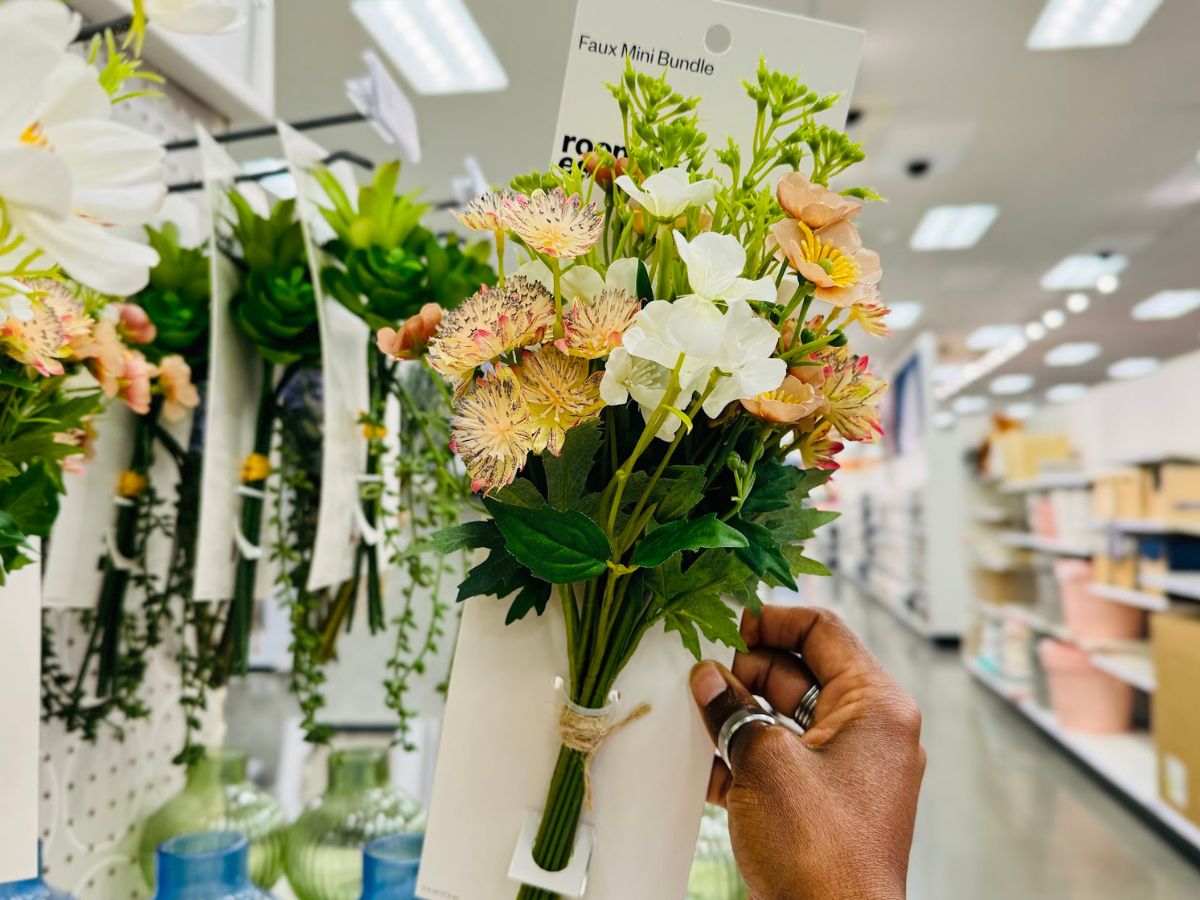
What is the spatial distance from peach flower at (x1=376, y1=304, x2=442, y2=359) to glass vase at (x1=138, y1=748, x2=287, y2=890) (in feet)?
2.47

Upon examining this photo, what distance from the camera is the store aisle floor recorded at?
3309 millimetres

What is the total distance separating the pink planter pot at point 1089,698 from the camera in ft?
16.3

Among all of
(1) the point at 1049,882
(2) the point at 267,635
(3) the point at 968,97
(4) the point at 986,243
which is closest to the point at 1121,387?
(3) the point at 968,97

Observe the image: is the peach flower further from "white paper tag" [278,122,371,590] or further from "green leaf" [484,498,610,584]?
"white paper tag" [278,122,371,590]

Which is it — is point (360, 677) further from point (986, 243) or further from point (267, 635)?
point (986, 243)

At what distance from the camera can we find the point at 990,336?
11.4 meters

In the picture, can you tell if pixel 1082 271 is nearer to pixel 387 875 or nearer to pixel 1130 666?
pixel 1130 666

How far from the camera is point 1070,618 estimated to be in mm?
5184

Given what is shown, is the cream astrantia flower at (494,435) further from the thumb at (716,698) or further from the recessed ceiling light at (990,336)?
the recessed ceiling light at (990,336)

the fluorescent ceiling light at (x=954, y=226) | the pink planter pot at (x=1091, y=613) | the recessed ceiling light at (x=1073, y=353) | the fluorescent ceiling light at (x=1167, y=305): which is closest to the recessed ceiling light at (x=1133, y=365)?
the recessed ceiling light at (x=1073, y=353)

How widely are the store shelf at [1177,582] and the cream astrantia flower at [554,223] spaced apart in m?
4.09

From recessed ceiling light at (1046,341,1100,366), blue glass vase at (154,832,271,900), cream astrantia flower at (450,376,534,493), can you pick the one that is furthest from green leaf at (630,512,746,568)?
recessed ceiling light at (1046,341,1100,366)

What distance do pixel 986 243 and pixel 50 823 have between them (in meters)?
8.44

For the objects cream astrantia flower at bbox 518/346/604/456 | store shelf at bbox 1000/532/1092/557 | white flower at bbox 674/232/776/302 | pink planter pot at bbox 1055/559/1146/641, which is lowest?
pink planter pot at bbox 1055/559/1146/641
